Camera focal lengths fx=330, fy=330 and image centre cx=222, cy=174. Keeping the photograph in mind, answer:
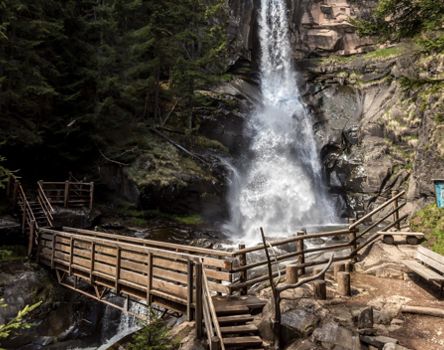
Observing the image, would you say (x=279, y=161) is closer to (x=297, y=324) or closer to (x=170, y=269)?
(x=170, y=269)

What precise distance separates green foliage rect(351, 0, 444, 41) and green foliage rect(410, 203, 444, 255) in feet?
21.4

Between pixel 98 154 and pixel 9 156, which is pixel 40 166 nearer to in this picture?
pixel 9 156

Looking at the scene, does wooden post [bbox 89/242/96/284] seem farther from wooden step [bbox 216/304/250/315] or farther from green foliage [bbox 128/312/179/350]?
wooden step [bbox 216/304/250/315]

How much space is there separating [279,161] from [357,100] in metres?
9.13

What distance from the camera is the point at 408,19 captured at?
10.6 meters

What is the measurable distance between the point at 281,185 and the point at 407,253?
583 inches

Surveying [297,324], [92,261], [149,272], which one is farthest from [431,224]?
[92,261]

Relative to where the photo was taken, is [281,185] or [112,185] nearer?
[112,185]

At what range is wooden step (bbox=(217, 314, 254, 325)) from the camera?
6.82 meters

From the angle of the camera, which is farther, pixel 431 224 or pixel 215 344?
pixel 431 224

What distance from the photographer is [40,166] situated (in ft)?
67.4

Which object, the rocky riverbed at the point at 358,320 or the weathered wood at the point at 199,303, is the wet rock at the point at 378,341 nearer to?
the rocky riverbed at the point at 358,320

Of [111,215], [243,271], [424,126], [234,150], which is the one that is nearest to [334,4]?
[234,150]

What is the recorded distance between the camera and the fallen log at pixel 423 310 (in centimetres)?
741
